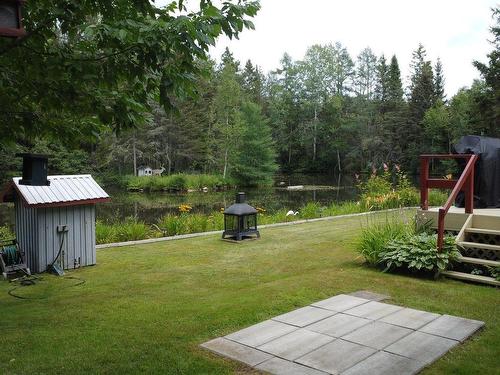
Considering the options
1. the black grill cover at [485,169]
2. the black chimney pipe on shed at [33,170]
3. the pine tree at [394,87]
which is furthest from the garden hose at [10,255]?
the pine tree at [394,87]

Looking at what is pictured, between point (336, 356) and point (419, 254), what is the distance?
2993 millimetres

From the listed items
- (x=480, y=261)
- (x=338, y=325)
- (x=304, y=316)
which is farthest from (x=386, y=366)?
(x=480, y=261)

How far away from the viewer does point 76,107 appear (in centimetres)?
337

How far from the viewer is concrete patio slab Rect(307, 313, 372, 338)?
3.69 meters

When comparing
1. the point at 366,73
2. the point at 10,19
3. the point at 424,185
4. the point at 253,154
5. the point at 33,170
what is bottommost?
the point at 424,185

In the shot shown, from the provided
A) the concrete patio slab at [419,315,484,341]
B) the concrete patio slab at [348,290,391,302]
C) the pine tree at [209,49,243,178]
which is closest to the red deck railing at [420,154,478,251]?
the concrete patio slab at [348,290,391,302]

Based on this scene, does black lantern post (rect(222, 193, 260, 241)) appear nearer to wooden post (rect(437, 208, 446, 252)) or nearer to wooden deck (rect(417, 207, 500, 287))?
wooden deck (rect(417, 207, 500, 287))

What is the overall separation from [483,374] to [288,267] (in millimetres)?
3593

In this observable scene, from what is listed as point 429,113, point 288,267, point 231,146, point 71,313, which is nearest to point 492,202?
point 288,267

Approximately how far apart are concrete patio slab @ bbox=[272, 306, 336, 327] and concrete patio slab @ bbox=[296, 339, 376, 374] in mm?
516

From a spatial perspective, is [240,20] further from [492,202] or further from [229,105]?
[229,105]

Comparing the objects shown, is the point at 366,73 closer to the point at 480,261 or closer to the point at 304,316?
the point at 480,261

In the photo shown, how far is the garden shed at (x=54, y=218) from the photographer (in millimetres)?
5855

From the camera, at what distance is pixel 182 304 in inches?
181
